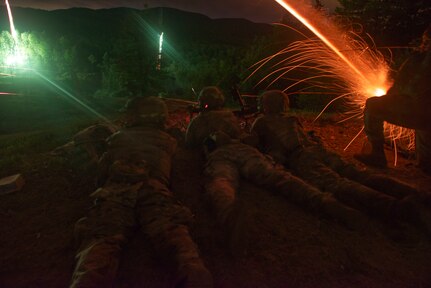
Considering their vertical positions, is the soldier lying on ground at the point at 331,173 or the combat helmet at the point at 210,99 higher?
the combat helmet at the point at 210,99

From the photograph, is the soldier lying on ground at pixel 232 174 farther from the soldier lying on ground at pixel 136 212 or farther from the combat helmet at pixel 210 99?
the soldier lying on ground at pixel 136 212

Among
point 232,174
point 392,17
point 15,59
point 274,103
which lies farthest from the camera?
point 15,59

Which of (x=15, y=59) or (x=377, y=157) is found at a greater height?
(x=377, y=157)

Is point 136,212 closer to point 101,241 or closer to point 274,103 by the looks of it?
point 101,241

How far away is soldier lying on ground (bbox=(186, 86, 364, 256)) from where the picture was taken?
3.88 m

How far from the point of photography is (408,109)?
5.69 metres

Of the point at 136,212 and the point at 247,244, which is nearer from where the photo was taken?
the point at 247,244

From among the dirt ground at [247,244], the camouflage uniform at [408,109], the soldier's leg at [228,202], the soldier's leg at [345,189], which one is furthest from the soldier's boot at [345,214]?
the camouflage uniform at [408,109]

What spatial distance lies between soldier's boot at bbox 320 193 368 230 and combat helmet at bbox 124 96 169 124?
10.1 feet

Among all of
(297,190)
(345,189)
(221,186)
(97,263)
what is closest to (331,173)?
(345,189)

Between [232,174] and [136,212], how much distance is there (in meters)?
1.74

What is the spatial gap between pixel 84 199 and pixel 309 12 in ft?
26.3

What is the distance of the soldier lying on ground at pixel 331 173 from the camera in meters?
4.16

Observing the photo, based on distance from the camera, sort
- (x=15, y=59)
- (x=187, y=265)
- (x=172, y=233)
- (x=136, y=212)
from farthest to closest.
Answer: (x=15, y=59) → (x=136, y=212) → (x=172, y=233) → (x=187, y=265)
